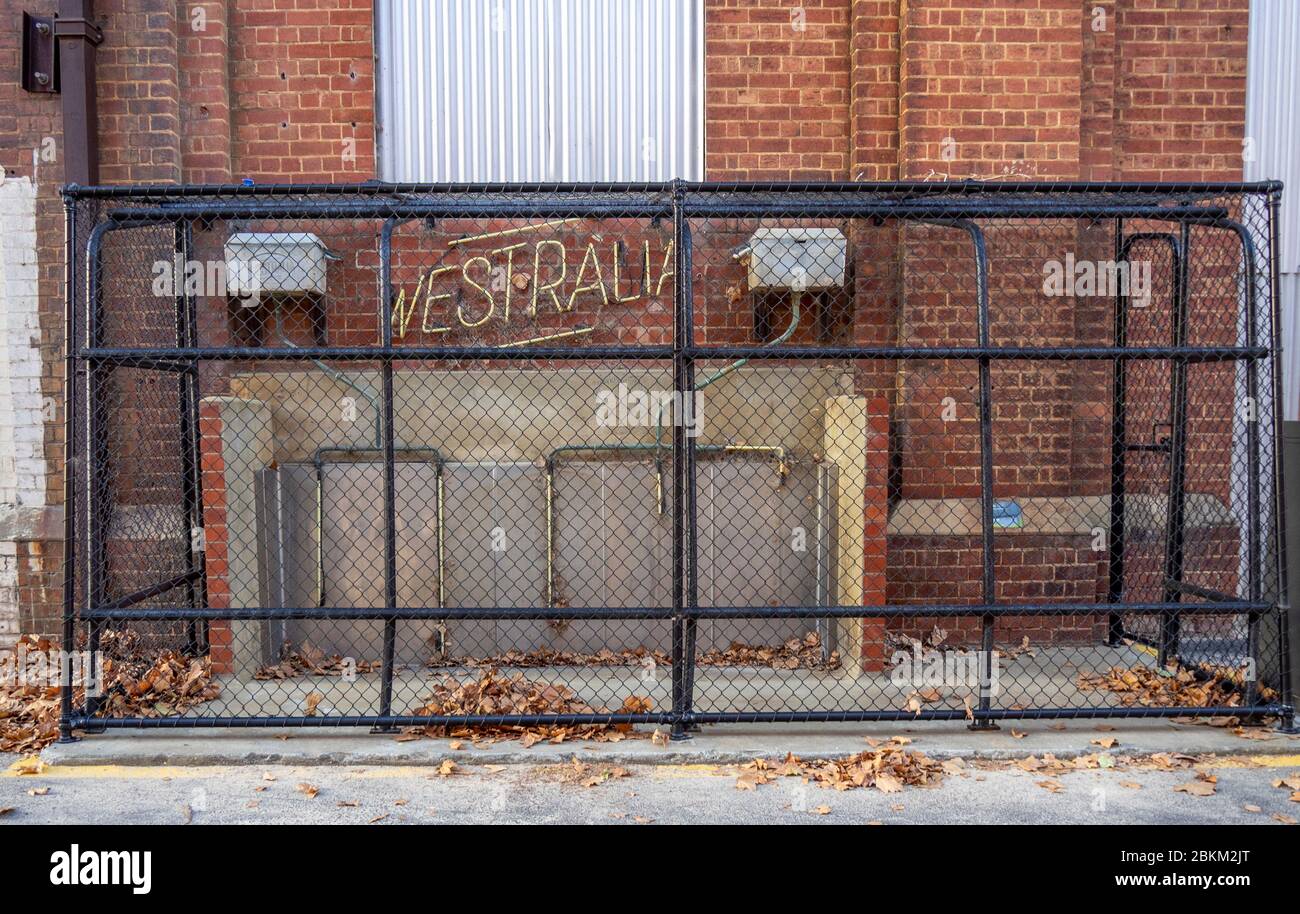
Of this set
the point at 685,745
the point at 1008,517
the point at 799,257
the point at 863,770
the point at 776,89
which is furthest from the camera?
the point at 776,89

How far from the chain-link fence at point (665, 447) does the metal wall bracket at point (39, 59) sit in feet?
4.00

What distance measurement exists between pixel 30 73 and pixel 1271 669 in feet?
27.6

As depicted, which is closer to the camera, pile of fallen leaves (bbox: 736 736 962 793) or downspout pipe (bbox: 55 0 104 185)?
pile of fallen leaves (bbox: 736 736 962 793)

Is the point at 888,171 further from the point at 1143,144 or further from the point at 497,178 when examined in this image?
the point at 497,178

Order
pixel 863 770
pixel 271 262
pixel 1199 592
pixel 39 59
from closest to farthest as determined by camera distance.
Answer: pixel 863 770 < pixel 1199 592 < pixel 271 262 < pixel 39 59

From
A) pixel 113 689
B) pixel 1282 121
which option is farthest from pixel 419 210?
pixel 1282 121

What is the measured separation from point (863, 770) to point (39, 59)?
679 centimetres

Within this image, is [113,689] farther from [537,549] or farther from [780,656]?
[780,656]

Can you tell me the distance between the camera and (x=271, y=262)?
654cm

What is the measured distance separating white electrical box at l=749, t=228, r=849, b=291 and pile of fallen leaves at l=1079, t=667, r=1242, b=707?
292 centimetres

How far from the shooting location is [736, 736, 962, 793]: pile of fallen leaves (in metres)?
4.84

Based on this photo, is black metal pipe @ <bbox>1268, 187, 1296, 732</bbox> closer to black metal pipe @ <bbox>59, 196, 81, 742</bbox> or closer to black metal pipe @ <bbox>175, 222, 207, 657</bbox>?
black metal pipe @ <bbox>175, 222, 207, 657</bbox>

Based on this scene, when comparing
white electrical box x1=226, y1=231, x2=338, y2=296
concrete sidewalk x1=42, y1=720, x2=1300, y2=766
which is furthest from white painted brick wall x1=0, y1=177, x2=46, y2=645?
concrete sidewalk x1=42, y1=720, x2=1300, y2=766

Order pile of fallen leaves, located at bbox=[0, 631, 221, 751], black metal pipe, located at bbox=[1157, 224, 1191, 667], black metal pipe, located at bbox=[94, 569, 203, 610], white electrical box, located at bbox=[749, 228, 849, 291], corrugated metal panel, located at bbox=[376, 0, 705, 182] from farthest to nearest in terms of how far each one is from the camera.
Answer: corrugated metal panel, located at bbox=[376, 0, 705, 182] → white electrical box, located at bbox=[749, 228, 849, 291] → black metal pipe, located at bbox=[1157, 224, 1191, 667] → black metal pipe, located at bbox=[94, 569, 203, 610] → pile of fallen leaves, located at bbox=[0, 631, 221, 751]
